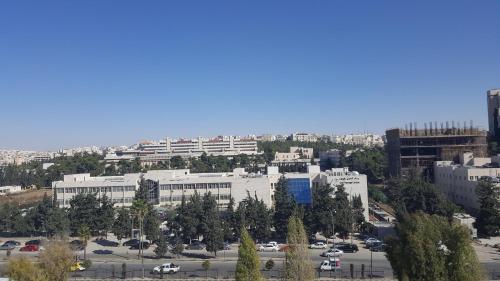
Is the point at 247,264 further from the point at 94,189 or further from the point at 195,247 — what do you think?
the point at 94,189

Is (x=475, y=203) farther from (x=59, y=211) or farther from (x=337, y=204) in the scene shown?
(x=59, y=211)

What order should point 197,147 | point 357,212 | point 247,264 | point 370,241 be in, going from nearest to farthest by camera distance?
point 247,264
point 370,241
point 357,212
point 197,147

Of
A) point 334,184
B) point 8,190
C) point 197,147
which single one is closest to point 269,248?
point 334,184

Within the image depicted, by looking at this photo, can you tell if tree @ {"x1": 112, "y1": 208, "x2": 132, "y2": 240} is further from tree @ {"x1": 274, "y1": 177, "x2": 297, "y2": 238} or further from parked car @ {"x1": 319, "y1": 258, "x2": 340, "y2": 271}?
parked car @ {"x1": 319, "y1": 258, "x2": 340, "y2": 271}

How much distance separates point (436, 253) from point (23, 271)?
12394 millimetres

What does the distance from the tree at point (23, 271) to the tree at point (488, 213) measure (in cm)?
2771

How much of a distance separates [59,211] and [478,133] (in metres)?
44.6

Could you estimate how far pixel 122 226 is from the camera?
32.0 m

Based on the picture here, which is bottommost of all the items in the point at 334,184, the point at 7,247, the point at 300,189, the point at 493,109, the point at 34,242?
the point at 7,247

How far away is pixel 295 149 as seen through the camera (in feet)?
362

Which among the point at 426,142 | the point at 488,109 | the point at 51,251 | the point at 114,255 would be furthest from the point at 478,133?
the point at 51,251

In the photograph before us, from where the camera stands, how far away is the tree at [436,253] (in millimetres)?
11469

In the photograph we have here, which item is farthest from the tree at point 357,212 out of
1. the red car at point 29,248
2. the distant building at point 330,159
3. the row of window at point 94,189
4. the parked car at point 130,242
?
the distant building at point 330,159

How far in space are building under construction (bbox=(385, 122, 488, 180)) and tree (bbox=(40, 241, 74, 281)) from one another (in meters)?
41.9
